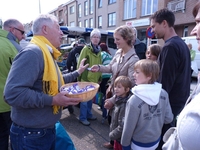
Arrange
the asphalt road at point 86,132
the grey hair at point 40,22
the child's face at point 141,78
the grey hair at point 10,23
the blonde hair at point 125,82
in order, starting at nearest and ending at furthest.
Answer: the grey hair at point 40,22
the child's face at point 141,78
the blonde hair at point 125,82
the grey hair at point 10,23
the asphalt road at point 86,132

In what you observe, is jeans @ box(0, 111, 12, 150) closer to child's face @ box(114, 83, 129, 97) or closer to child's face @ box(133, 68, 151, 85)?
child's face @ box(114, 83, 129, 97)

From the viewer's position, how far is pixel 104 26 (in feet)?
78.5

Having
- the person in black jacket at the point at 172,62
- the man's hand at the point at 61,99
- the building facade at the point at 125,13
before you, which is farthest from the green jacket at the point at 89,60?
the building facade at the point at 125,13

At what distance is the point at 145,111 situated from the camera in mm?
1625

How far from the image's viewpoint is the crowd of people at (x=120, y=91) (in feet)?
4.12

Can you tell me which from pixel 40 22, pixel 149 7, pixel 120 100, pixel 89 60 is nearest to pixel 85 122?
pixel 89 60

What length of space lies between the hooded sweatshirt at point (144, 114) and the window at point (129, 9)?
18290 millimetres

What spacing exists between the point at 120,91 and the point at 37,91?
3.66 ft

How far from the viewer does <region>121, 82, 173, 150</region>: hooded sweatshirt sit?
5.29 ft

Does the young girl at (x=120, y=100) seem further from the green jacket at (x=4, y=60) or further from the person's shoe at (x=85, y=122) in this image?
the person's shoe at (x=85, y=122)

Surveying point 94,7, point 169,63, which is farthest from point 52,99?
point 94,7

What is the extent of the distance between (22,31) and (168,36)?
2097mm

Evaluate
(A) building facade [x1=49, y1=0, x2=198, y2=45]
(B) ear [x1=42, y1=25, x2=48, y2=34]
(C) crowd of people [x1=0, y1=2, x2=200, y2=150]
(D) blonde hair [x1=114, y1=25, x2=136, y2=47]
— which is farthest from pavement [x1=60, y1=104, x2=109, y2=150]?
(A) building facade [x1=49, y1=0, x2=198, y2=45]

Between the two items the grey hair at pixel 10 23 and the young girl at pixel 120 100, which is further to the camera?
the grey hair at pixel 10 23
